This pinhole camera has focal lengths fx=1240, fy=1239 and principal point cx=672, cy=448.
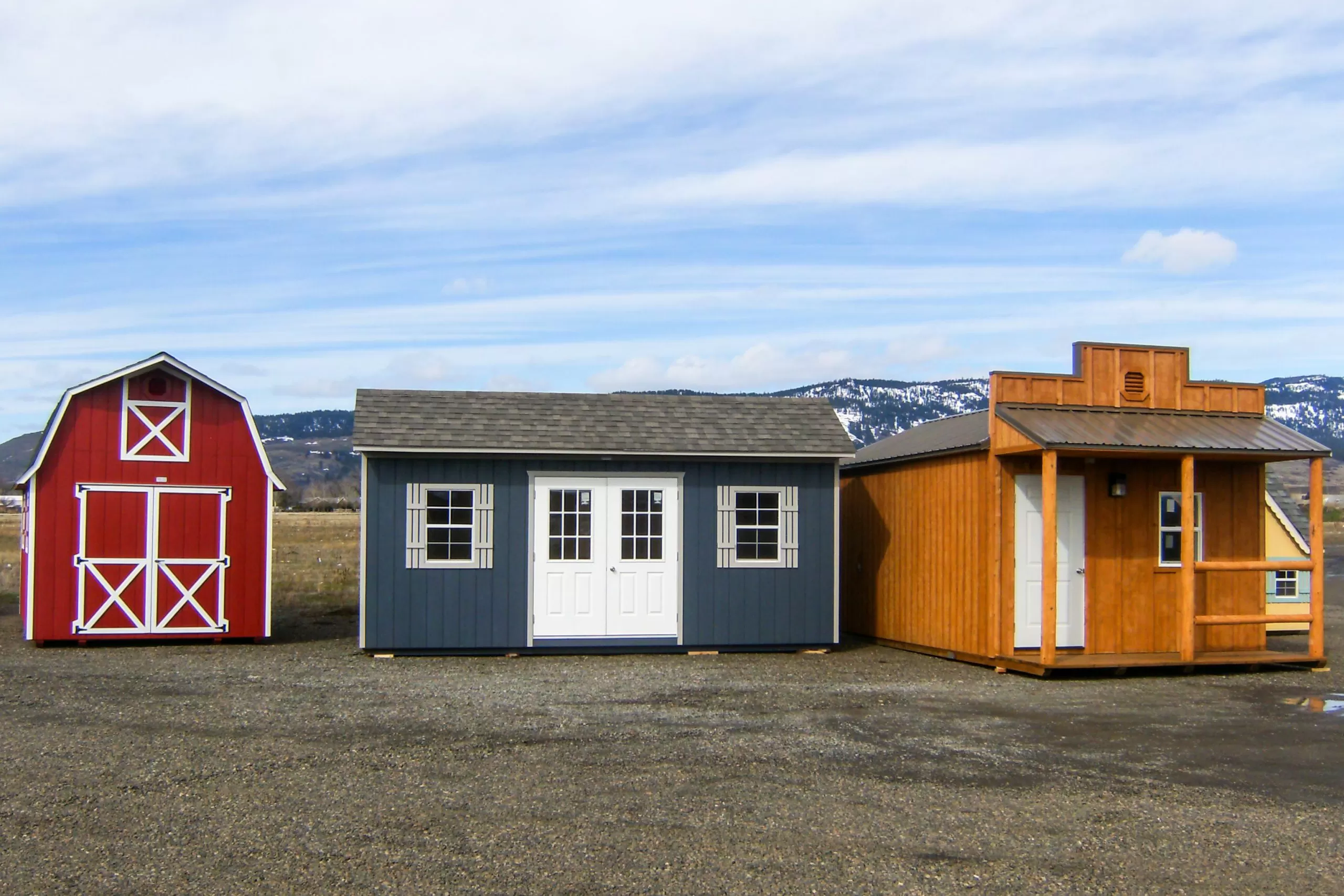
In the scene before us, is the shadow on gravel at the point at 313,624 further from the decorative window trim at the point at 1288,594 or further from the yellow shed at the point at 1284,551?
the decorative window trim at the point at 1288,594

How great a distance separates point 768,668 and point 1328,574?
2116 cm

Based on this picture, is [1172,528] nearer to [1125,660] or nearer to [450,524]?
[1125,660]

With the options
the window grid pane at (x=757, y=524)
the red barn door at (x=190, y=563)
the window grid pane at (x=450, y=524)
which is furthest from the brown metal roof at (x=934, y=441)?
the red barn door at (x=190, y=563)

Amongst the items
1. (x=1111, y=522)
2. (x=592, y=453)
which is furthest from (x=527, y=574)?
(x=1111, y=522)

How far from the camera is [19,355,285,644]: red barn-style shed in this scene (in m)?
14.9

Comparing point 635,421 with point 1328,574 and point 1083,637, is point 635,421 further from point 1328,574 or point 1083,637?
point 1328,574

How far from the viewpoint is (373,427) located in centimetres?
1437

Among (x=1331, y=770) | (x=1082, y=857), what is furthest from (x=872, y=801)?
(x=1331, y=770)

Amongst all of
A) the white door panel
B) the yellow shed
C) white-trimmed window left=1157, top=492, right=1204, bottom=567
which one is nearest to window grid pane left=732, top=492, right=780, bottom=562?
the white door panel

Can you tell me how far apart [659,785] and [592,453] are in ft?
24.2

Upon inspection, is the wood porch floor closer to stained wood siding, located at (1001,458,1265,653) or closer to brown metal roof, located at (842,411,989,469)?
stained wood siding, located at (1001,458,1265,653)

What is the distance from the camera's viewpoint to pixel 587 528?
1473 centimetres

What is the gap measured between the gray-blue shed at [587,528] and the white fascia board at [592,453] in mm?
22

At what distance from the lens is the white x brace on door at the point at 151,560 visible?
49.2 feet
